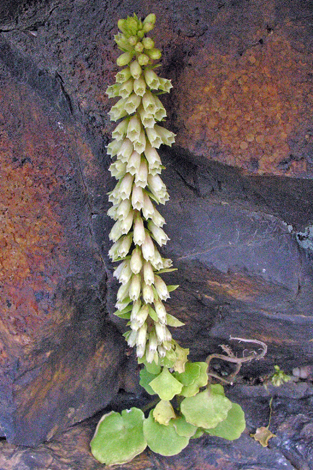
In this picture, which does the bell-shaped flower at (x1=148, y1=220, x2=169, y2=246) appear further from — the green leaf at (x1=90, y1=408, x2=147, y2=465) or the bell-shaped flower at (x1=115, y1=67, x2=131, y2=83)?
the green leaf at (x1=90, y1=408, x2=147, y2=465)

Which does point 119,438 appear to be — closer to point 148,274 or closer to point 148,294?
point 148,294

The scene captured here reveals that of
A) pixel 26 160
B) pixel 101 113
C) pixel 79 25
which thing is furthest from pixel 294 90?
pixel 26 160

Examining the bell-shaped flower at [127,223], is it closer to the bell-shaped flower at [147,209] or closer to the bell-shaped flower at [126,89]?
the bell-shaped flower at [147,209]

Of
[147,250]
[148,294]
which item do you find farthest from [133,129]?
[148,294]

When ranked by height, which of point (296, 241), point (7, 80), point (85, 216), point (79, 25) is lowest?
point (296, 241)

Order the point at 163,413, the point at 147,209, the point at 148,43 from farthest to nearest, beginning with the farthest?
the point at 163,413
the point at 147,209
the point at 148,43

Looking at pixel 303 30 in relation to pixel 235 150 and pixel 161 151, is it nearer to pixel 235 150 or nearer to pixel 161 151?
pixel 235 150
